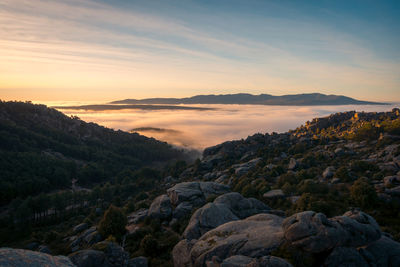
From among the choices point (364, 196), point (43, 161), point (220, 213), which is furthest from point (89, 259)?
point (43, 161)

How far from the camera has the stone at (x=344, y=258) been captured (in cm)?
1573

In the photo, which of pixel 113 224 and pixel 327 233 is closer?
pixel 327 233

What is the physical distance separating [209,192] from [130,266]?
25.8m

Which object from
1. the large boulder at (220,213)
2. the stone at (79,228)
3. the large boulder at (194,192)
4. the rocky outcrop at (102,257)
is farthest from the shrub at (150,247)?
the stone at (79,228)

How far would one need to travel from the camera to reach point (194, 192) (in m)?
47.9

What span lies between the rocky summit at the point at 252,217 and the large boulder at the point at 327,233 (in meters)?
0.07

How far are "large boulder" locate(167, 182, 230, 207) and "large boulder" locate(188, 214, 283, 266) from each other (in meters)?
23.1

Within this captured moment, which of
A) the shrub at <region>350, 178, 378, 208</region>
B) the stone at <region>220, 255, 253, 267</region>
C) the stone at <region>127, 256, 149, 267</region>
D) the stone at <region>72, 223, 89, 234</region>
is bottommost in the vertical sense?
the stone at <region>72, 223, 89, 234</region>

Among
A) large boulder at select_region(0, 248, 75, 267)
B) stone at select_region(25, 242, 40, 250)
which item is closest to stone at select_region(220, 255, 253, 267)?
large boulder at select_region(0, 248, 75, 267)

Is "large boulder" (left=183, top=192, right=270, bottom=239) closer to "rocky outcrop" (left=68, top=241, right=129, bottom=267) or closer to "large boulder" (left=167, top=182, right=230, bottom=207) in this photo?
"rocky outcrop" (left=68, top=241, right=129, bottom=267)

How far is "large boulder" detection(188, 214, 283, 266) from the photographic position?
18062 millimetres

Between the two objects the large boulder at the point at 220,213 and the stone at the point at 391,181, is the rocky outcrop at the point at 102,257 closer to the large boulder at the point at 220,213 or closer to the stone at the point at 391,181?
the large boulder at the point at 220,213

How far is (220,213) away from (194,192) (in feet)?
63.4

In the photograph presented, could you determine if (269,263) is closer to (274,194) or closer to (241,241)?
(241,241)
